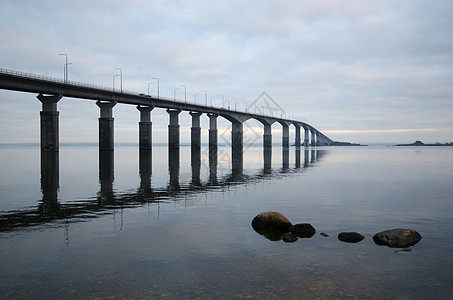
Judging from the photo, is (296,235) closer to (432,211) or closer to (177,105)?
(432,211)

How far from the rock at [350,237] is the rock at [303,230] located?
4.15 ft

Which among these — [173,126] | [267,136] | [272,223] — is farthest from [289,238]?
[267,136]

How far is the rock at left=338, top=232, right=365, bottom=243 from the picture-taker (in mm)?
14344

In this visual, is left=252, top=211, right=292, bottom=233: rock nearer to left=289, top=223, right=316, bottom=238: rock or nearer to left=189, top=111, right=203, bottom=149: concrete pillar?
left=289, top=223, right=316, bottom=238: rock

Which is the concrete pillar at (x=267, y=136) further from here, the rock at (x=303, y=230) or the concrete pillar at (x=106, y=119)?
the rock at (x=303, y=230)

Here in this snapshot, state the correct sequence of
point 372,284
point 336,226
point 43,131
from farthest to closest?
1. point 43,131
2. point 336,226
3. point 372,284

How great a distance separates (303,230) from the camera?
1548 centimetres

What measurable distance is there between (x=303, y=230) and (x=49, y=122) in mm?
76782

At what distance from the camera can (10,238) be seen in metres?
14.3

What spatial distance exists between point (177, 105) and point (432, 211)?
328 ft

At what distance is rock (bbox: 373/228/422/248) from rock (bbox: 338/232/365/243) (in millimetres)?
594

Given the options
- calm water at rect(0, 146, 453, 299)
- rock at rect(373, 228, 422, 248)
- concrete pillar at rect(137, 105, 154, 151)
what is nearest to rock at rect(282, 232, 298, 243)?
calm water at rect(0, 146, 453, 299)

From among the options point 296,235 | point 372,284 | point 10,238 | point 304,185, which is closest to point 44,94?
point 304,185

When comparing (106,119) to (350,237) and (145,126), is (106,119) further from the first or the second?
(350,237)
